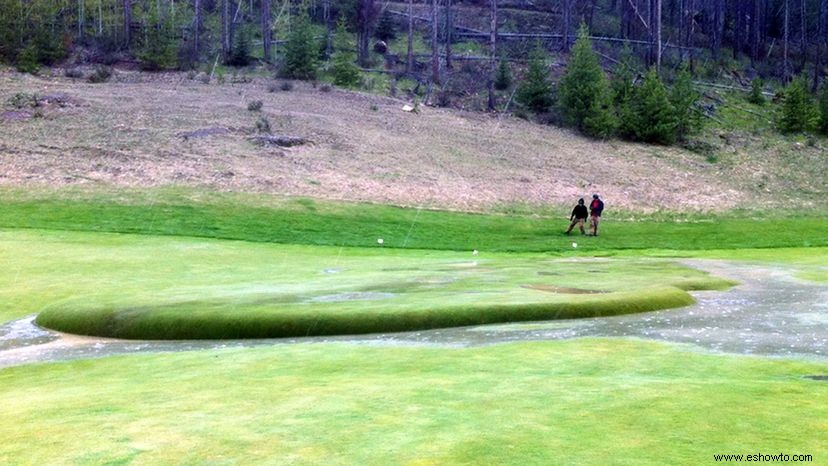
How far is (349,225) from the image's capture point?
1721 inches

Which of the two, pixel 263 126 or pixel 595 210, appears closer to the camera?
pixel 595 210

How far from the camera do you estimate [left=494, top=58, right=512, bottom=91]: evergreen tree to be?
7650 centimetres

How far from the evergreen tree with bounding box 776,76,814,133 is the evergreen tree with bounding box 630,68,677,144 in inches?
438

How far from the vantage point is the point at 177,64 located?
74.1 metres

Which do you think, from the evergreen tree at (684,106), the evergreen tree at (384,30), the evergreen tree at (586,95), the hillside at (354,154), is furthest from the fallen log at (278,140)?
the evergreen tree at (384,30)

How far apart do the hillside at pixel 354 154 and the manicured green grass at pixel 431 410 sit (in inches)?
1414

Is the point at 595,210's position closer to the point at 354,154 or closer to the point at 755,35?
the point at 354,154

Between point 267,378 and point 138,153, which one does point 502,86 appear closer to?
point 138,153

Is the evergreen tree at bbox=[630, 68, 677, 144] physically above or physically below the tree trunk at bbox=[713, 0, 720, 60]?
below

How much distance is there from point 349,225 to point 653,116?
108 ft

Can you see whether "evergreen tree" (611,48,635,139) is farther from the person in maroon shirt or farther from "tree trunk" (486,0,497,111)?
the person in maroon shirt

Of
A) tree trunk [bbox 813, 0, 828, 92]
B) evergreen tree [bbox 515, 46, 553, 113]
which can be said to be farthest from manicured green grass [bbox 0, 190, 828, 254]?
tree trunk [bbox 813, 0, 828, 92]

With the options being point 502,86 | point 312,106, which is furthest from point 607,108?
point 312,106

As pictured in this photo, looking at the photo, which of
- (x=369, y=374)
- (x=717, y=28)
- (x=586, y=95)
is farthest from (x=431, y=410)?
(x=717, y=28)
